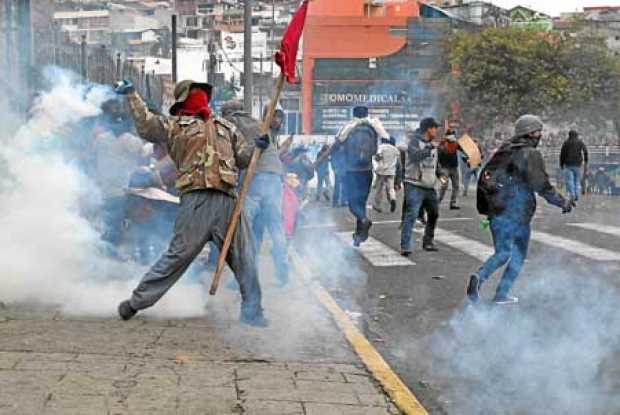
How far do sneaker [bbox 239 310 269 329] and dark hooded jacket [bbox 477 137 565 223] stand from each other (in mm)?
2311

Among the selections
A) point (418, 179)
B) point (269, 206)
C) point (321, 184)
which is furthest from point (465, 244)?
point (321, 184)

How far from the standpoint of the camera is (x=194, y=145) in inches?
268

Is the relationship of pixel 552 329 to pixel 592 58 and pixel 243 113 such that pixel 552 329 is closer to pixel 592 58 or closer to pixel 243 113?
pixel 243 113

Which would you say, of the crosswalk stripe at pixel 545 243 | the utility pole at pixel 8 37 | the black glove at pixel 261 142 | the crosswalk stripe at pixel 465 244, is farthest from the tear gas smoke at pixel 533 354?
the utility pole at pixel 8 37

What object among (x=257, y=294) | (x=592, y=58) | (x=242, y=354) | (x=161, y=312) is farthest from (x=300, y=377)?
(x=592, y=58)

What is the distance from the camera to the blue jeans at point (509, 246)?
832 cm

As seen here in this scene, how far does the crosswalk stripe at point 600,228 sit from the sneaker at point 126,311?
854cm

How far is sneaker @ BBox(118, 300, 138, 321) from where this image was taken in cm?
703

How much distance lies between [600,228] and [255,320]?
8.81m

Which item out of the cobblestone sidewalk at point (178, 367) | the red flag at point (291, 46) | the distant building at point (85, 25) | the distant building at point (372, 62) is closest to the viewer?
the cobblestone sidewalk at point (178, 367)

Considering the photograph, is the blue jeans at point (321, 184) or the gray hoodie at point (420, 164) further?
the blue jeans at point (321, 184)

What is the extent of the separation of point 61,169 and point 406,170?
4.45 meters

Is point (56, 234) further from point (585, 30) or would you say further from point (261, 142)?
point (585, 30)

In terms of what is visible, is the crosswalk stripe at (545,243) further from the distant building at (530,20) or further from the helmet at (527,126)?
the distant building at (530,20)
